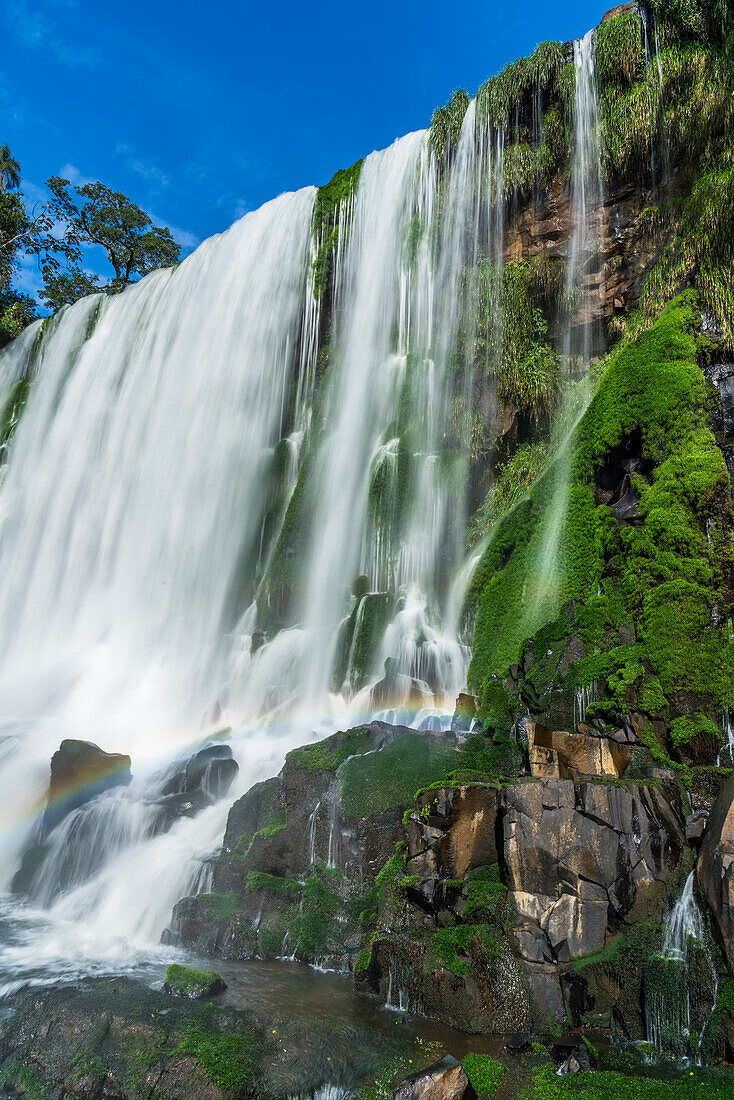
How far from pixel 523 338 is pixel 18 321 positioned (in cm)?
2853

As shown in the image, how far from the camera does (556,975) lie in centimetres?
609

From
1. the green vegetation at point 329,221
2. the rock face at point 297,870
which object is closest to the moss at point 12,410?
the green vegetation at point 329,221

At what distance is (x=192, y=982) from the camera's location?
21.9 feet

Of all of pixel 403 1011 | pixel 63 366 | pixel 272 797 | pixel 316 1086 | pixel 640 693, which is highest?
pixel 63 366

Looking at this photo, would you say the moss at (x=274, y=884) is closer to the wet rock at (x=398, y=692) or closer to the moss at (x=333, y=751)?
the moss at (x=333, y=751)

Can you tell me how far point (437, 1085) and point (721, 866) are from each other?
2936mm

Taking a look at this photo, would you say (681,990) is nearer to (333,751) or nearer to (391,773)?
(391,773)

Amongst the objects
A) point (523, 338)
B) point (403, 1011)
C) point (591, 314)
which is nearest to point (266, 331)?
point (523, 338)

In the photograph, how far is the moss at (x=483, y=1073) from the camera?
495 centimetres

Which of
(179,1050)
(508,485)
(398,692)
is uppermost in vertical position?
(508,485)

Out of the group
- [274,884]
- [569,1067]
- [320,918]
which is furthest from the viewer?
[274,884]

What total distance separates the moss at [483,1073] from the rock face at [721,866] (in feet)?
6.99

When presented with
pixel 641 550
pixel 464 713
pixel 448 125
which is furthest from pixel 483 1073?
pixel 448 125

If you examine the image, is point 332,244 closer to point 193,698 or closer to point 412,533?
point 412,533
